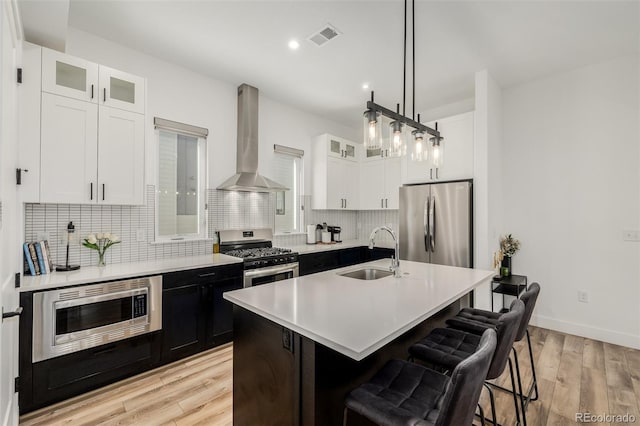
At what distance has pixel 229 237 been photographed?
3643 mm

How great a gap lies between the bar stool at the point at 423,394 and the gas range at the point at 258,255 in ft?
6.60

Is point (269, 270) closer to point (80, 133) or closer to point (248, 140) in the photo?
point (248, 140)

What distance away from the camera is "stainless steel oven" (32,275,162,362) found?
2018mm

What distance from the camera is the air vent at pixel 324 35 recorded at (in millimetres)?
2589

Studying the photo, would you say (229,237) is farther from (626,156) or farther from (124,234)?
(626,156)

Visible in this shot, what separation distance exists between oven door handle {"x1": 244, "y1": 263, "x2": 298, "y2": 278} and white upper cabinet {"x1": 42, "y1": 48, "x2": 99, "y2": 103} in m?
2.07

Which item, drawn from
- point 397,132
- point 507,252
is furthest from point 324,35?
point 507,252

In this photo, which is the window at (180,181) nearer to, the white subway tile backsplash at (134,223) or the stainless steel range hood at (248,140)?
the white subway tile backsplash at (134,223)

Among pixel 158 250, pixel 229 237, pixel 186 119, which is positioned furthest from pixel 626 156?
pixel 158 250

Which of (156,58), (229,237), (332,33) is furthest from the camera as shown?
(229,237)

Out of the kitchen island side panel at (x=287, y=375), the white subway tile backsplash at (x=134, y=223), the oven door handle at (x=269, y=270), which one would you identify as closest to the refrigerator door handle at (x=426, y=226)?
the oven door handle at (x=269, y=270)

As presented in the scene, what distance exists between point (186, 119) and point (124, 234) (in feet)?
4.65

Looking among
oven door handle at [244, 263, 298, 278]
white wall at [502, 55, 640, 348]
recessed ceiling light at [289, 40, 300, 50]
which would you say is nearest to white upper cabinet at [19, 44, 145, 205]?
oven door handle at [244, 263, 298, 278]

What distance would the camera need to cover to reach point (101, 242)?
2.69 m
